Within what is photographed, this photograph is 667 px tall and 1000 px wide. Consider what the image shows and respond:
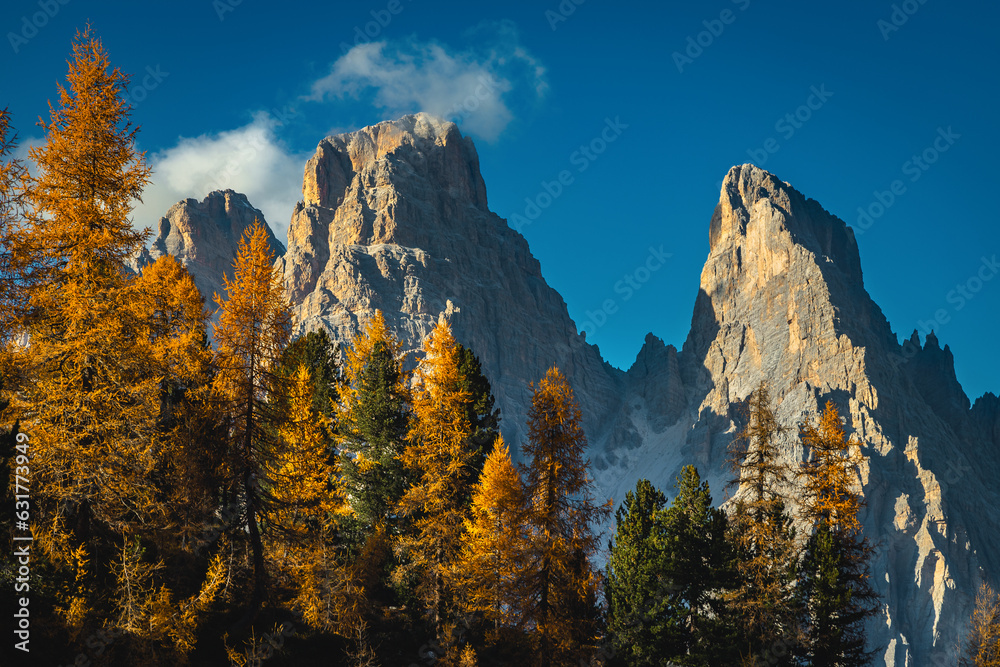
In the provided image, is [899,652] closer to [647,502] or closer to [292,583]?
[647,502]

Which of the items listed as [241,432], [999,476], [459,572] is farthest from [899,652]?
[241,432]

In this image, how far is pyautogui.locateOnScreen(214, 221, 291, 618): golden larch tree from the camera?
59.0 ft

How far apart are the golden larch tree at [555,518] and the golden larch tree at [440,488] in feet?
9.87

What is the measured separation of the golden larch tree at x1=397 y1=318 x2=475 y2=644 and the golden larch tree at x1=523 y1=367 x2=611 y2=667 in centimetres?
301

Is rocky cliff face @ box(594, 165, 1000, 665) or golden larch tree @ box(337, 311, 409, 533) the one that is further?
rocky cliff face @ box(594, 165, 1000, 665)

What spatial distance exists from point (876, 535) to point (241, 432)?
164 m

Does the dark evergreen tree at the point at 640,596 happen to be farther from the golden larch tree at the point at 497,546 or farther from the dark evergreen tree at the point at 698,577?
the golden larch tree at the point at 497,546

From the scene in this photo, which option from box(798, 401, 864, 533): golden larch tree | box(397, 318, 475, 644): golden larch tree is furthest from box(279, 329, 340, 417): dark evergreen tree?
box(798, 401, 864, 533): golden larch tree

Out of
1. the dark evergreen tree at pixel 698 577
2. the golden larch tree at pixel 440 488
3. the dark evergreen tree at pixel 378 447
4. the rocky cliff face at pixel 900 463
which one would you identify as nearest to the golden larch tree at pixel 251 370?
the golden larch tree at pixel 440 488

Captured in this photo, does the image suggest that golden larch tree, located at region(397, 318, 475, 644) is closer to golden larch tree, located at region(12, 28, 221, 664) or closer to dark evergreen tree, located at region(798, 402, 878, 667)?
golden larch tree, located at region(12, 28, 221, 664)

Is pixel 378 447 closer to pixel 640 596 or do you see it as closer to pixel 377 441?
pixel 377 441

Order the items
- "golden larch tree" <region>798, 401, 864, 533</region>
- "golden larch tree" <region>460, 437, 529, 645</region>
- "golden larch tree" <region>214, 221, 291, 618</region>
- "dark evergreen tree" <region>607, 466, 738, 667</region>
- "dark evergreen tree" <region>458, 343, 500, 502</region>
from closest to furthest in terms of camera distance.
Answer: "golden larch tree" <region>214, 221, 291, 618</region>
"golden larch tree" <region>460, 437, 529, 645</region>
"dark evergreen tree" <region>607, 466, 738, 667</region>
"golden larch tree" <region>798, 401, 864, 533</region>
"dark evergreen tree" <region>458, 343, 500, 502</region>

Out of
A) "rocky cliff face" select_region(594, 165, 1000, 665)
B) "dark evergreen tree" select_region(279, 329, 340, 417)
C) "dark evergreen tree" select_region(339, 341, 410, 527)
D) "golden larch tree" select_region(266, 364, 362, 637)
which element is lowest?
"golden larch tree" select_region(266, 364, 362, 637)

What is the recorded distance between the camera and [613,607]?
1035 inches
